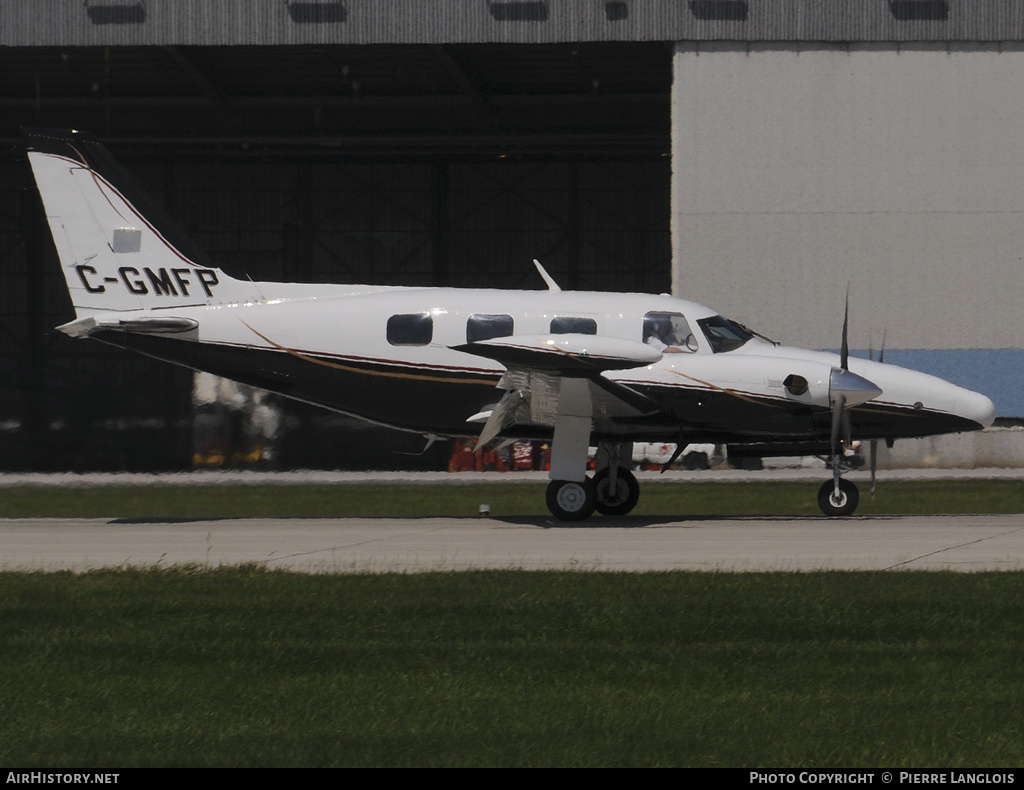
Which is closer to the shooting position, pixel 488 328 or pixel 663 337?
pixel 663 337

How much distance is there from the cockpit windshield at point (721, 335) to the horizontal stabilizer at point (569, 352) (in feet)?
5.41

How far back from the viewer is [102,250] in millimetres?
20047

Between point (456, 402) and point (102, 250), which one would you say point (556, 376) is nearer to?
point (456, 402)

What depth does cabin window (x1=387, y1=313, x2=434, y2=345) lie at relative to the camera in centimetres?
1911

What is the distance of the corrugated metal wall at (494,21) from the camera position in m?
31.9

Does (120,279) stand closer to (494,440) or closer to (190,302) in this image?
(190,302)

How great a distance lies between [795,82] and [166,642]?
25.9 m

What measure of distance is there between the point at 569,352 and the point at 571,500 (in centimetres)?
266

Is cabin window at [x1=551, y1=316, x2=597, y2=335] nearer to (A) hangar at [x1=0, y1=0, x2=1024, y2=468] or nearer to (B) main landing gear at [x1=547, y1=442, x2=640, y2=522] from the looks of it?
(B) main landing gear at [x1=547, y1=442, x2=640, y2=522]

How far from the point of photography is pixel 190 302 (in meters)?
20.0

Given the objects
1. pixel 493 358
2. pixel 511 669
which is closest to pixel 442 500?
pixel 493 358

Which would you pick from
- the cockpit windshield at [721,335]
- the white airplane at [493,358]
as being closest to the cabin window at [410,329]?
the white airplane at [493,358]
